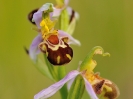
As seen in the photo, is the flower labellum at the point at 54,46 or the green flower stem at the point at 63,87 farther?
the green flower stem at the point at 63,87

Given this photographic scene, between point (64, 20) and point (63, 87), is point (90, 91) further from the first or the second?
point (64, 20)

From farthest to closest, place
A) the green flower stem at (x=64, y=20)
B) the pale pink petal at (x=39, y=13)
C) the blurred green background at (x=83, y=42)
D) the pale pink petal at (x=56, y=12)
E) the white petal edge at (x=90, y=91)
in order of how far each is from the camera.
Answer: the blurred green background at (x=83, y=42)
the green flower stem at (x=64, y=20)
the pale pink petal at (x=56, y=12)
the pale pink petal at (x=39, y=13)
the white petal edge at (x=90, y=91)

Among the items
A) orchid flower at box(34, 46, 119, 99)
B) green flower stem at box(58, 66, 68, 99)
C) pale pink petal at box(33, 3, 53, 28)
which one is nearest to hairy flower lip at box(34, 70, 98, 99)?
orchid flower at box(34, 46, 119, 99)

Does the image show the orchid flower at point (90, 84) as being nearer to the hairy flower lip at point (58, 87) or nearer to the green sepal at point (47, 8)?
the hairy flower lip at point (58, 87)

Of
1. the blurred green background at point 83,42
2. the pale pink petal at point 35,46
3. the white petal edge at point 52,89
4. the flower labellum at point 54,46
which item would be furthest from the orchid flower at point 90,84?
the blurred green background at point 83,42

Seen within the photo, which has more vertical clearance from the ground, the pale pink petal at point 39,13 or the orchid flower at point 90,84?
the pale pink petal at point 39,13

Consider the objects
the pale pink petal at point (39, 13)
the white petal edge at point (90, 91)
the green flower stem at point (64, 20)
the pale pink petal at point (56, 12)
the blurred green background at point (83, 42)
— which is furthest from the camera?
the blurred green background at point (83, 42)

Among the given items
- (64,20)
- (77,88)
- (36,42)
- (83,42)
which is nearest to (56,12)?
(64,20)
